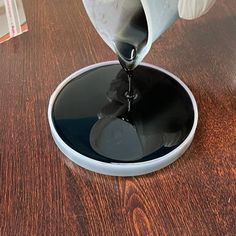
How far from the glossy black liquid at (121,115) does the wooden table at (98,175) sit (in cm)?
3

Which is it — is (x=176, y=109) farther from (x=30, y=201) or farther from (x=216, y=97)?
(x=30, y=201)

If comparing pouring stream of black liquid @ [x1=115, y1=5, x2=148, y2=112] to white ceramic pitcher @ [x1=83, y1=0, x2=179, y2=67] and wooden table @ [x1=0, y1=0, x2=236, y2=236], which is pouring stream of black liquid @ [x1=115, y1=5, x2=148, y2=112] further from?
wooden table @ [x1=0, y1=0, x2=236, y2=236]

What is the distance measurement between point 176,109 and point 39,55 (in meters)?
0.25

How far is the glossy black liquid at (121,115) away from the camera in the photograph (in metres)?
0.52

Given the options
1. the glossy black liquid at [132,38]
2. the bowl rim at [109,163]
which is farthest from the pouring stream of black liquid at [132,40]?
the bowl rim at [109,163]

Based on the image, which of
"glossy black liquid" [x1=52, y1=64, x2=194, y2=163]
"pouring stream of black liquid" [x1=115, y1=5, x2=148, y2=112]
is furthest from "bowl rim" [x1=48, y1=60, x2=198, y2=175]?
"pouring stream of black liquid" [x1=115, y1=5, x2=148, y2=112]

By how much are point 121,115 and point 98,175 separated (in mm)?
95

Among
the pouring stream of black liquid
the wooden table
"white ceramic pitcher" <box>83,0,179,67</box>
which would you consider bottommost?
the wooden table

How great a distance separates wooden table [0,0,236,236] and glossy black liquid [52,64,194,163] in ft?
0.08

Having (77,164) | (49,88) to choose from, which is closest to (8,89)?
(49,88)

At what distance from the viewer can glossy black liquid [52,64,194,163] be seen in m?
0.52

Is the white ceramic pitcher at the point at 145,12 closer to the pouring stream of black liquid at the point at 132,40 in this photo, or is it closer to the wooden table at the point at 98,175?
the pouring stream of black liquid at the point at 132,40

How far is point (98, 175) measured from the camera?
1.69 feet

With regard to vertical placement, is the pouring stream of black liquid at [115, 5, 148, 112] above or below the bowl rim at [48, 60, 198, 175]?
above
